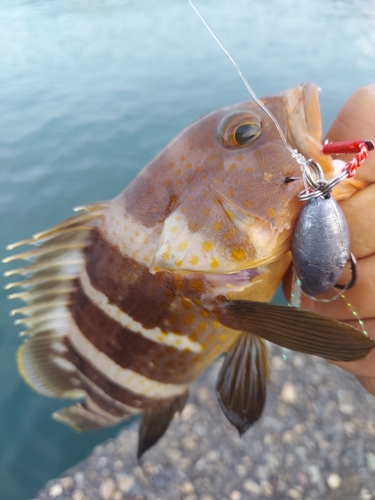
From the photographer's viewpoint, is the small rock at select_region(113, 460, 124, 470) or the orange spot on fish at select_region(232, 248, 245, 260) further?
the small rock at select_region(113, 460, 124, 470)

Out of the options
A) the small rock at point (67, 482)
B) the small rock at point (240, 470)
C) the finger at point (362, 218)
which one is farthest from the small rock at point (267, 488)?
the finger at point (362, 218)

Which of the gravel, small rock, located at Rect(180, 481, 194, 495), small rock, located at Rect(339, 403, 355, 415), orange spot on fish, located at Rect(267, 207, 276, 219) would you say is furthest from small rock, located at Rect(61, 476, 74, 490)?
orange spot on fish, located at Rect(267, 207, 276, 219)

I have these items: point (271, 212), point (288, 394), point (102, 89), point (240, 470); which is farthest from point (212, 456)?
point (102, 89)

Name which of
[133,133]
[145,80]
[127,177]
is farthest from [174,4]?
[127,177]

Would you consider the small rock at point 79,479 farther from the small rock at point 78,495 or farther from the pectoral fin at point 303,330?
the pectoral fin at point 303,330

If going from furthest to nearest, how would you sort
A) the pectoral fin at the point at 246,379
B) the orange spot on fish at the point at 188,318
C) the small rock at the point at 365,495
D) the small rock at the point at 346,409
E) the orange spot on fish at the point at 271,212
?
the small rock at the point at 346,409, the small rock at the point at 365,495, the pectoral fin at the point at 246,379, the orange spot on fish at the point at 188,318, the orange spot on fish at the point at 271,212

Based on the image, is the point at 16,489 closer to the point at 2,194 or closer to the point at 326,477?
the point at 326,477

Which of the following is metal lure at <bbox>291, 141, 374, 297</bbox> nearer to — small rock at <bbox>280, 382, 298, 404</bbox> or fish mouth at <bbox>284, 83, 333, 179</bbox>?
fish mouth at <bbox>284, 83, 333, 179</bbox>
